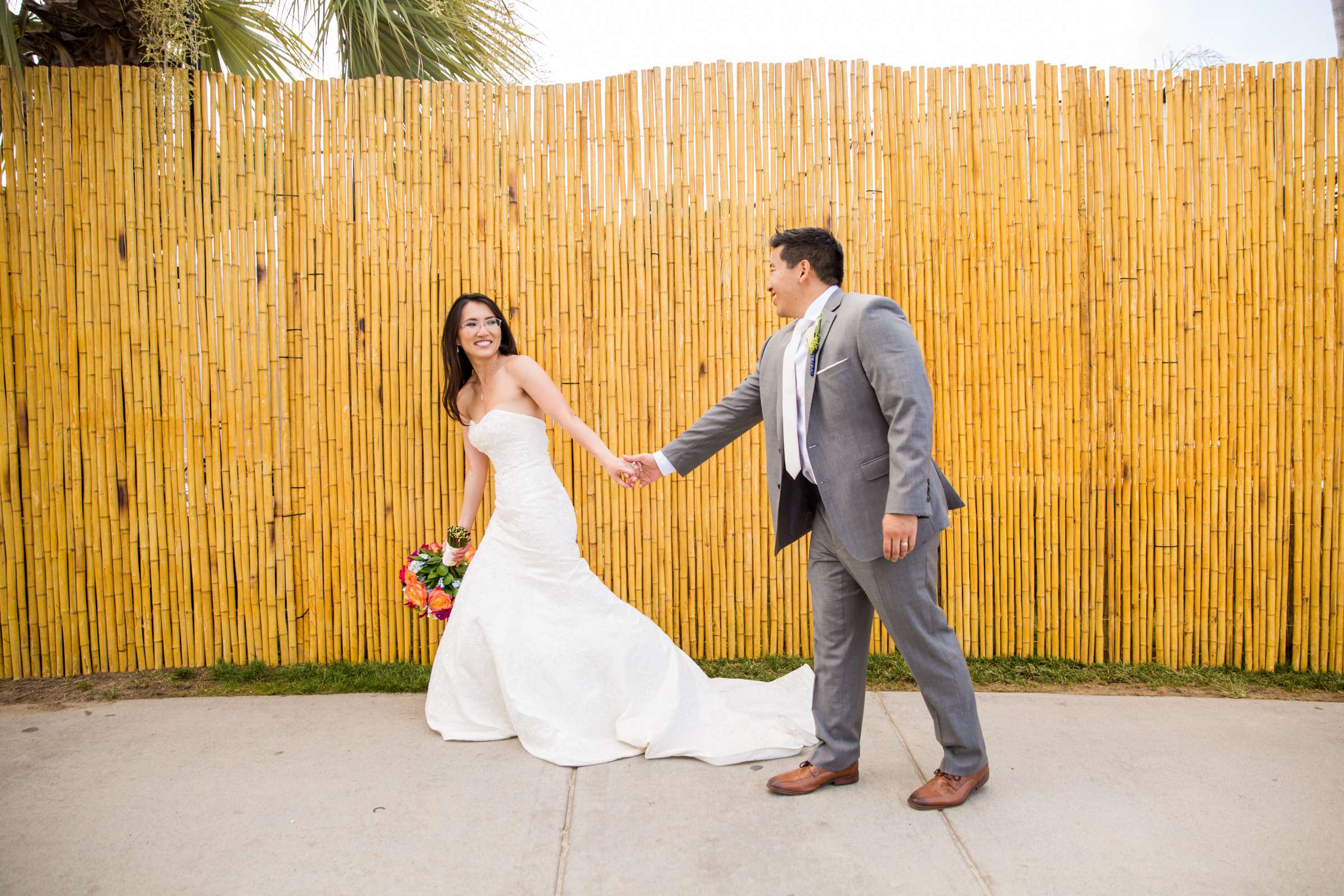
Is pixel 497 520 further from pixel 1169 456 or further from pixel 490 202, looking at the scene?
→ pixel 1169 456

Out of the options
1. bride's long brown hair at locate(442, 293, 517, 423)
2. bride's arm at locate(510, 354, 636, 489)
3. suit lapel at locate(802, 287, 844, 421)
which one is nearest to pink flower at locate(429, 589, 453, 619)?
bride's long brown hair at locate(442, 293, 517, 423)

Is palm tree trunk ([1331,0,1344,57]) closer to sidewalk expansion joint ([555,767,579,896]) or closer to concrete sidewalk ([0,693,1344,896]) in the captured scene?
concrete sidewalk ([0,693,1344,896])

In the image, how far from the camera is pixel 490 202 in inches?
158

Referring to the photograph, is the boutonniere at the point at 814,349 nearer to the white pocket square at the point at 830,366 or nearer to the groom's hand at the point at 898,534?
the white pocket square at the point at 830,366

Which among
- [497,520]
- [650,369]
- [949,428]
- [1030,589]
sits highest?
[650,369]

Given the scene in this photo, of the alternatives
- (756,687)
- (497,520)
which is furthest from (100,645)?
(756,687)

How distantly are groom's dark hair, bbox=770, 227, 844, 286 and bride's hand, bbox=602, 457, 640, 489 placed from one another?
1001 mm

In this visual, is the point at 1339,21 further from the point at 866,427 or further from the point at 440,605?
the point at 440,605

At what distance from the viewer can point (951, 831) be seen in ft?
8.43

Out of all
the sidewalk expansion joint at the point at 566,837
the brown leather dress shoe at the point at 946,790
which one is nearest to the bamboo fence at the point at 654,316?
the sidewalk expansion joint at the point at 566,837

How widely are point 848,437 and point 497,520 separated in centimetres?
155

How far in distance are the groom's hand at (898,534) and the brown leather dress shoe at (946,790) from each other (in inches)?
30.8

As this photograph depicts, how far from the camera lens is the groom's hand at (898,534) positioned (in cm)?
254

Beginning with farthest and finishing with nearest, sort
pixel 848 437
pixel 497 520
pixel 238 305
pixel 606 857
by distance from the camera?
pixel 238 305, pixel 497 520, pixel 848 437, pixel 606 857
